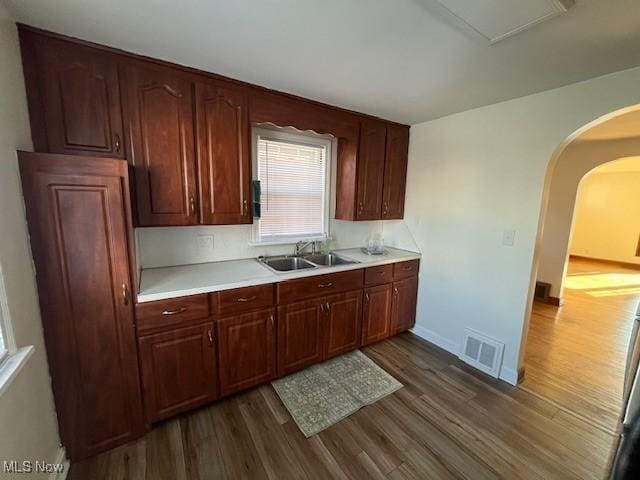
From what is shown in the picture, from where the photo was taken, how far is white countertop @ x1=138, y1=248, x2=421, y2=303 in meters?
1.69

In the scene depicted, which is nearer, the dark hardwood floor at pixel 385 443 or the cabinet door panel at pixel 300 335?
the dark hardwood floor at pixel 385 443

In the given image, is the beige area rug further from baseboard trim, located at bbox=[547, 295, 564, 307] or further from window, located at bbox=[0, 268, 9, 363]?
baseboard trim, located at bbox=[547, 295, 564, 307]

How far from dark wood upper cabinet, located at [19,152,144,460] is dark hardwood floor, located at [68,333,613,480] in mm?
307

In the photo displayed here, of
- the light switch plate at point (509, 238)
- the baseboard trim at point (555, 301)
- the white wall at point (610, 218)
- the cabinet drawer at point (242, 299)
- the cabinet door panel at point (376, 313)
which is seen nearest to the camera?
the cabinet drawer at point (242, 299)

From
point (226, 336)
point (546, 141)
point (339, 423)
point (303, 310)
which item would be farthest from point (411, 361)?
point (546, 141)

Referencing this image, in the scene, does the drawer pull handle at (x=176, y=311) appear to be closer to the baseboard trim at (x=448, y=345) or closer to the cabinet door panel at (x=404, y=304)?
the cabinet door panel at (x=404, y=304)

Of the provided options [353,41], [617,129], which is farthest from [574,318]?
[353,41]

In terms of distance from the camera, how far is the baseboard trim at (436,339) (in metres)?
2.73

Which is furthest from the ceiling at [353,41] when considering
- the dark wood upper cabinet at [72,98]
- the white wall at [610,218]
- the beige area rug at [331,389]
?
the white wall at [610,218]

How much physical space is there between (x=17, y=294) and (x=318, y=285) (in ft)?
5.64

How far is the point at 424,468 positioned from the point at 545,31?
7.92 feet

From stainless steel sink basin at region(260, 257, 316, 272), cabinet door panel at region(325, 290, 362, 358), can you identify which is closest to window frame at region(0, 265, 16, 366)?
stainless steel sink basin at region(260, 257, 316, 272)

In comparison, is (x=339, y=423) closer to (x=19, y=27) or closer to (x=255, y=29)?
(x=255, y=29)

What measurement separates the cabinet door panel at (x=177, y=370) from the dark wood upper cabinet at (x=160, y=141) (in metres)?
0.77
